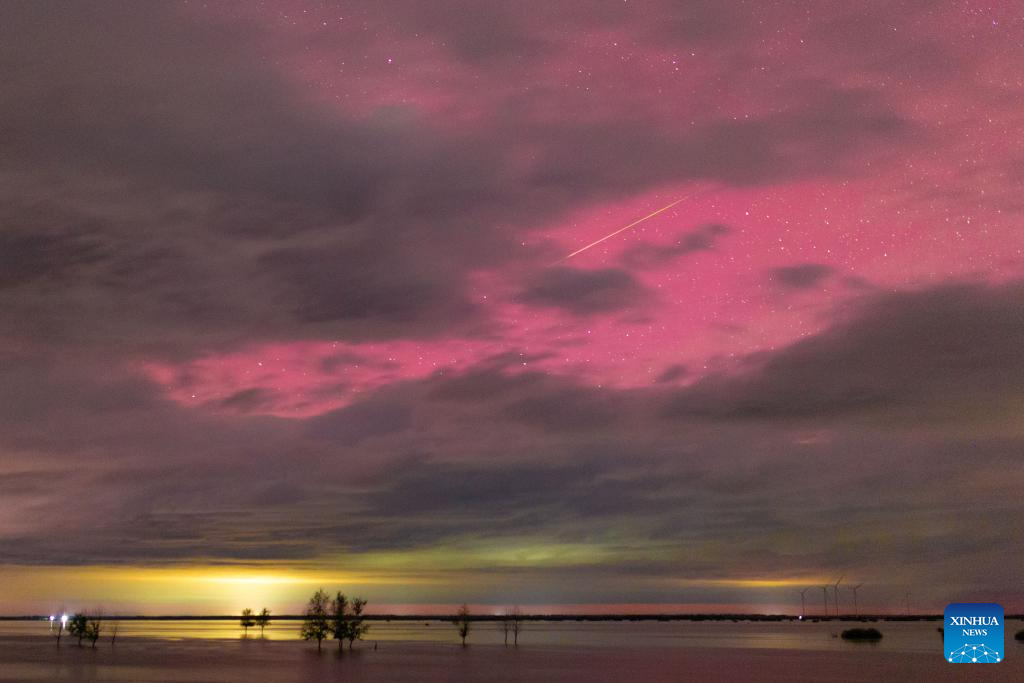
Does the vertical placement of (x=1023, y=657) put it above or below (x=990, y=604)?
below

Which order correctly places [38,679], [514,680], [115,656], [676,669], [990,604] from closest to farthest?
[990,604] < [38,679] < [514,680] < [676,669] < [115,656]

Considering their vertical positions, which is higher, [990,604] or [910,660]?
[990,604]

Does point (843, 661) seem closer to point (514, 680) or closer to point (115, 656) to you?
point (514, 680)

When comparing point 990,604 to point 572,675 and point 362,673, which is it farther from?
point 362,673

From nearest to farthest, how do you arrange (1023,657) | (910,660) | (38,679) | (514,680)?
(38,679) < (514,680) < (910,660) < (1023,657)

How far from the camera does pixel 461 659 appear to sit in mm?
170375

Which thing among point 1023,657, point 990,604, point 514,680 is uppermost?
point 990,604

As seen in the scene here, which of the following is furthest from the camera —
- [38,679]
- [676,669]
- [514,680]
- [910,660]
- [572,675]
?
[910,660]

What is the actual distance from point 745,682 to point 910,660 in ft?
268

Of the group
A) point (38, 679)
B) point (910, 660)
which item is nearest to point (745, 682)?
point (910, 660)

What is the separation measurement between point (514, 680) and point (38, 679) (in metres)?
60.3

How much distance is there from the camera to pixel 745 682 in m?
121

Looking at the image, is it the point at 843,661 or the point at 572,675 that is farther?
the point at 843,661

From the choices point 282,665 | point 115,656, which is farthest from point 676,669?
point 115,656
